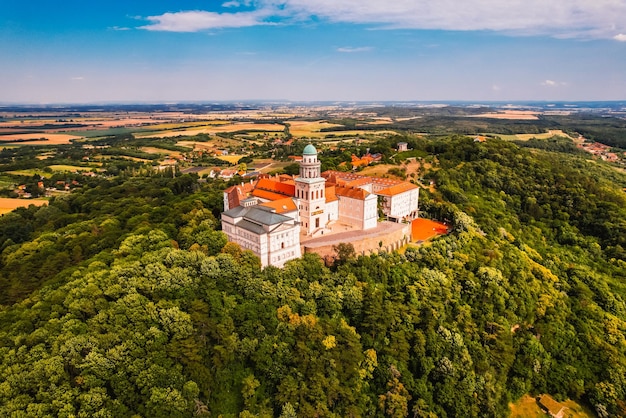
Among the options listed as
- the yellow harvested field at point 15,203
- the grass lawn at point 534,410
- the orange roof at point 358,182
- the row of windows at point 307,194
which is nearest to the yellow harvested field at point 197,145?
the yellow harvested field at point 15,203

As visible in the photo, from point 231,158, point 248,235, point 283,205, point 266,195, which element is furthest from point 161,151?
point 248,235

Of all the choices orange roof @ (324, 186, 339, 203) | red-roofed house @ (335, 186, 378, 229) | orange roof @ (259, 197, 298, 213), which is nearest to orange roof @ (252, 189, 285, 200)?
orange roof @ (259, 197, 298, 213)

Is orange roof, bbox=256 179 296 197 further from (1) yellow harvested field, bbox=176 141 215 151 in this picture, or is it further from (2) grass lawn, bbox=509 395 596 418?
(1) yellow harvested field, bbox=176 141 215 151

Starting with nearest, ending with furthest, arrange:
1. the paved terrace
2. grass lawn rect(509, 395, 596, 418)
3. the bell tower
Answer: grass lawn rect(509, 395, 596, 418)
the paved terrace
the bell tower

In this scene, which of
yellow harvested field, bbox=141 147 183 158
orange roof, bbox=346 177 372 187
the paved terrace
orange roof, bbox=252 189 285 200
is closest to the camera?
the paved terrace

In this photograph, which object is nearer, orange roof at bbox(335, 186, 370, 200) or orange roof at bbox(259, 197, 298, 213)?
orange roof at bbox(259, 197, 298, 213)

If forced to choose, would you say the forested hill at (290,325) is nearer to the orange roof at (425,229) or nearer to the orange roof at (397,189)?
the orange roof at (425,229)
